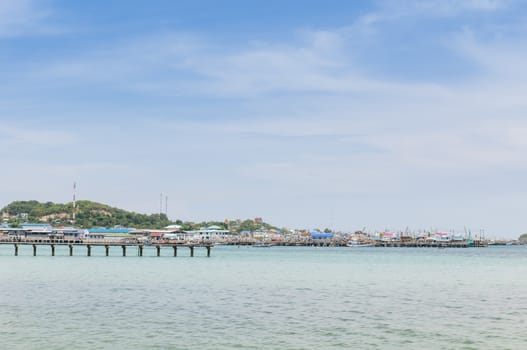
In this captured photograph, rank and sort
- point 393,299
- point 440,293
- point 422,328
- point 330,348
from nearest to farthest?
point 330,348
point 422,328
point 393,299
point 440,293

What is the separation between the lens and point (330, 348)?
2791cm

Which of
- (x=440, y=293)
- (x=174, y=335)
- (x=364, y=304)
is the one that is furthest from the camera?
(x=440, y=293)

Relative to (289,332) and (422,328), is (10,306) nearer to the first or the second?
(289,332)

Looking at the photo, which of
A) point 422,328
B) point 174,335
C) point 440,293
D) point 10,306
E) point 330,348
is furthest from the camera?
point 440,293

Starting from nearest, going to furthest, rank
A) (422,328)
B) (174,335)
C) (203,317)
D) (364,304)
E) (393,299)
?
(174,335) → (422,328) → (203,317) → (364,304) → (393,299)

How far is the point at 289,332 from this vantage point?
3162 centimetres

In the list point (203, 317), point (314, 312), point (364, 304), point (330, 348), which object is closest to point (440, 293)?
point (364, 304)

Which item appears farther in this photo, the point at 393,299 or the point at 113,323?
the point at 393,299

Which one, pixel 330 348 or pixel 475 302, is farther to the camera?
pixel 475 302

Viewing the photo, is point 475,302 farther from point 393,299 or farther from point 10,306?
point 10,306

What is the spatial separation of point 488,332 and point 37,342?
20461 millimetres

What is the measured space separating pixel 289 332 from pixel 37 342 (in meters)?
11.1

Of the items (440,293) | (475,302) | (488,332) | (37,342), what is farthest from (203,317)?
(440,293)

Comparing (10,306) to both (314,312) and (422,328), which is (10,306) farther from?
(422,328)
